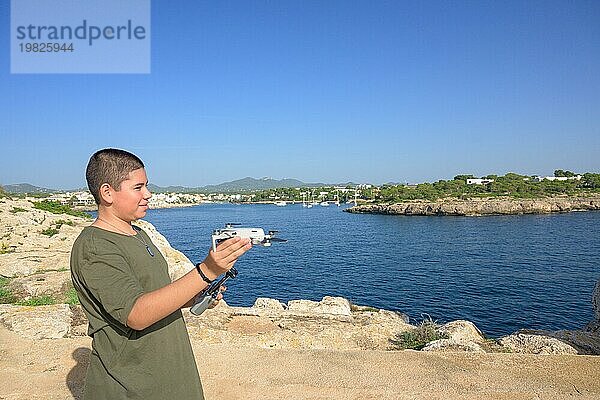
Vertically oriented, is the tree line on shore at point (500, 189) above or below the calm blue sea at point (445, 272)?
above

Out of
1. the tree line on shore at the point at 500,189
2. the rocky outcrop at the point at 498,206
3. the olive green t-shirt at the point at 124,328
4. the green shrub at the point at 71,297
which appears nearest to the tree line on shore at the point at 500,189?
the tree line on shore at the point at 500,189

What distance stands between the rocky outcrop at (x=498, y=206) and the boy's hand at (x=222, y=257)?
93190 mm

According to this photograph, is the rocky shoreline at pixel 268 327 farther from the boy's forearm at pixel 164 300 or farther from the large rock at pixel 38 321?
the boy's forearm at pixel 164 300

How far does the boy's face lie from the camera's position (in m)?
2.36

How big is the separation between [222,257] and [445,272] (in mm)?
36717

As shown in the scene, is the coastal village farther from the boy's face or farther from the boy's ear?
the boy's ear

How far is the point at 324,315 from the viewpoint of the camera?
464 inches

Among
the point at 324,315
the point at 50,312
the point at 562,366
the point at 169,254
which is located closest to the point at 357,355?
the point at 562,366

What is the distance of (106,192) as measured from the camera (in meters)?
2.34

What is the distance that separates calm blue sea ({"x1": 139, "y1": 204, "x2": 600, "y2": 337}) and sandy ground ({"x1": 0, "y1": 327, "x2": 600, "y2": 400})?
16926 mm

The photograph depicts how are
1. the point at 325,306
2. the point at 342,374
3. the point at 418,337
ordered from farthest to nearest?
the point at 325,306, the point at 418,337, the point at 342,374

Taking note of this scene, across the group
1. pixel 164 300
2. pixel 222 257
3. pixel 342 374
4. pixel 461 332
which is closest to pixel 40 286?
pixel 342 374

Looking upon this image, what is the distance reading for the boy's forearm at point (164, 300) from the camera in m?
2.02

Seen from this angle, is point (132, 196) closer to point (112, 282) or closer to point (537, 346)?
point (112, 282)
